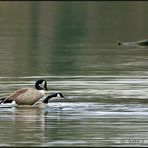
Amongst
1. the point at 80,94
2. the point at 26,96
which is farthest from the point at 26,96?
the point at 80,94

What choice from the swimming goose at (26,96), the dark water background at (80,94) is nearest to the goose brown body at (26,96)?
the swimming goose at (26,96)

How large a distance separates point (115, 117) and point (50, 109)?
2.43 meters

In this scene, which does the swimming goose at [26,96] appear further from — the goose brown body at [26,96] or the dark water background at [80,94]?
the dark water background at [80,94]

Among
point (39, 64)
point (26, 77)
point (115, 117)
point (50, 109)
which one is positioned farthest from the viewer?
point (39, 64)

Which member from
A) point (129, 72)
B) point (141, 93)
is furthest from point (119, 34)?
point (141, 93)

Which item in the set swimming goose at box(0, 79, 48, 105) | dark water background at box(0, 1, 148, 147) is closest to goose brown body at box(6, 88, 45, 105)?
swimming goose at box(0, 79, 48, 105)

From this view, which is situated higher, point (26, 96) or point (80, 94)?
point (26, 96)

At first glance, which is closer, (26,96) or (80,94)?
(26,96)

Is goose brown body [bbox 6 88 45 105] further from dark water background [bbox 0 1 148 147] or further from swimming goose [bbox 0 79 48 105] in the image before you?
dark water background [bbox 0 1 148 147]

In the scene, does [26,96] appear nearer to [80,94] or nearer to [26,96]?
[26,96]

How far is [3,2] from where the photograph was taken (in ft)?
462

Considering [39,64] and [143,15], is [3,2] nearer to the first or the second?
[143,15]

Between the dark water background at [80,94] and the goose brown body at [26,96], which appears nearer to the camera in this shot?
the dark water background at [80,94]

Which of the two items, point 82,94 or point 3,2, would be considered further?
point 3,2
